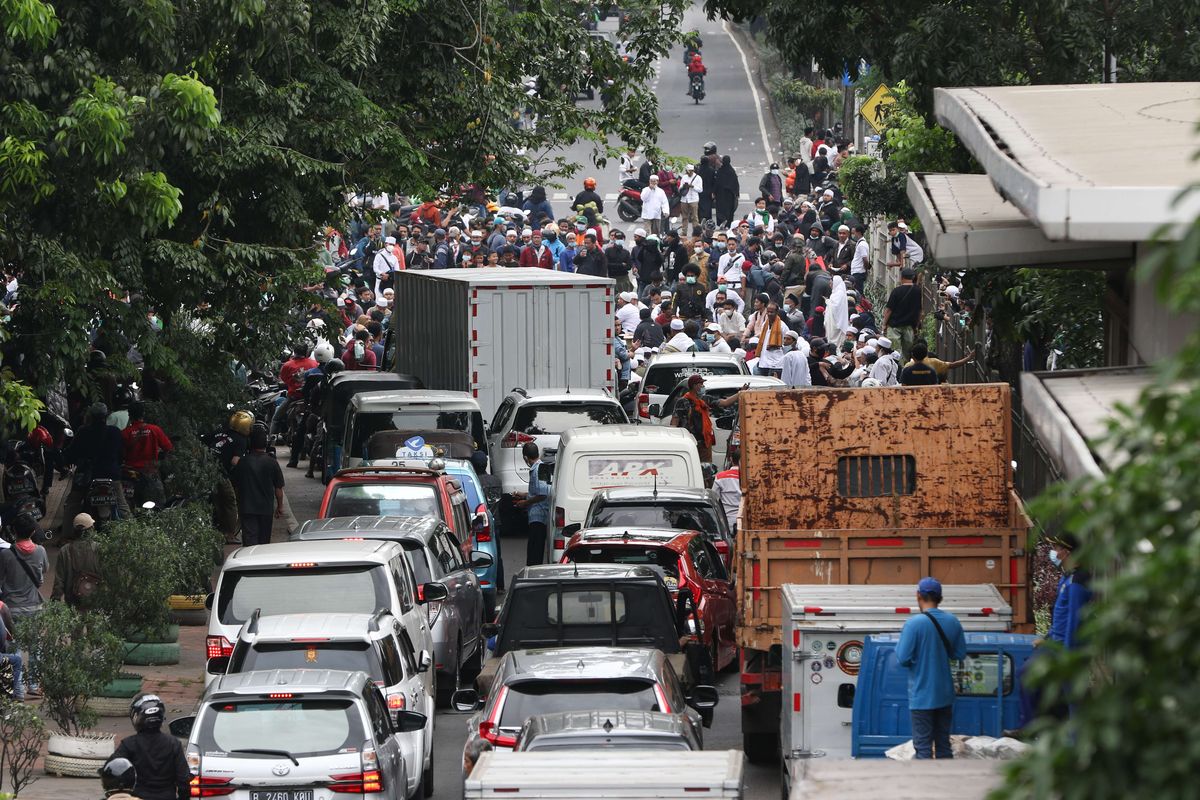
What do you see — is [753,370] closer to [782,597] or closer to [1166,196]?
[782,597]

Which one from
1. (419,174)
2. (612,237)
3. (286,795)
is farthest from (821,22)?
(612,237)

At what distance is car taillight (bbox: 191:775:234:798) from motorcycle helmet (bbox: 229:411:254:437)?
1190 cm

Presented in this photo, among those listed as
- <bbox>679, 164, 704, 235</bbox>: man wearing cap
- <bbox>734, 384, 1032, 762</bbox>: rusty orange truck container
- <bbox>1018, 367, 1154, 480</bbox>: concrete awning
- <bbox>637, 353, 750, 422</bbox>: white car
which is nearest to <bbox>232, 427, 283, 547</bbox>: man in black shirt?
<bbox>734, 384, 1032, 762</bbox>: rusty orange truck container

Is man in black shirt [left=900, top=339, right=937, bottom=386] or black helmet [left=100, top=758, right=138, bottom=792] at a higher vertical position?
man in black shirt [left=900, top=339, right=937, bottom=386]

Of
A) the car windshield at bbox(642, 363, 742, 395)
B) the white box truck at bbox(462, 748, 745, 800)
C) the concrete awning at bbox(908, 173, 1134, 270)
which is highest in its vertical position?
the concrete awning at bbox(908, 173, 1134, 270)

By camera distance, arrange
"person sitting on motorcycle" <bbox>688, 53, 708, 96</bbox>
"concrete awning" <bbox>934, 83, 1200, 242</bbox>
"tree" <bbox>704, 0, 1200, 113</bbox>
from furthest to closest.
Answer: "person sitting on motorcycle" <bbox>688, 53, 708, 96</bbox> < "tree" <bbox>704, 0, 1200, 113</bbox> < "concrete awning" <bbox>934, 83, 1200, 242</bbox>

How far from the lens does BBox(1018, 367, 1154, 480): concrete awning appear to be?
21.3ft

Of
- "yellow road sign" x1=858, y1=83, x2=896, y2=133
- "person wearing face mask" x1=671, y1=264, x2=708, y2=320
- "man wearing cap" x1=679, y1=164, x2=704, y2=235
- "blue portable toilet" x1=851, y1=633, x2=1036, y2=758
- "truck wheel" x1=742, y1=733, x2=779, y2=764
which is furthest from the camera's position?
"man wearing cap" x1=679, y1=164, x2=704, y2=235

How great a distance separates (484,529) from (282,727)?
870 cm

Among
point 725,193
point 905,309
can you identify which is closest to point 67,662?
point 905,309

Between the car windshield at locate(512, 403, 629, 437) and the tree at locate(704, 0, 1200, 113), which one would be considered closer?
the tree at locate(704, 0, 1200, 113)

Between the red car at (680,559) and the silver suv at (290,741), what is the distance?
4.79m

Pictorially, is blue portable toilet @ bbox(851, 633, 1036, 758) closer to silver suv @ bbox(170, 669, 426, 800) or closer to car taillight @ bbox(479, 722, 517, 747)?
car taillight @ bbox(479, 722, 517, 747)

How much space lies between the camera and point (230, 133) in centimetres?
Answer: 1956
